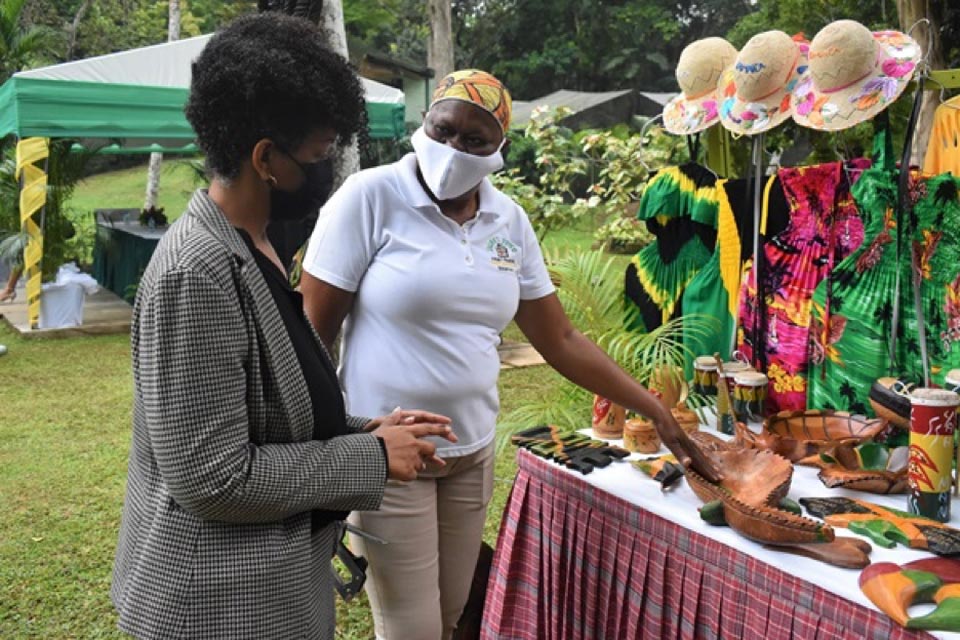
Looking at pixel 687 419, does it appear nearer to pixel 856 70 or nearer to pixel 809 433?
pixel 809 433

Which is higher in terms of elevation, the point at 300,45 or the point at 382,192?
the point at 300,45

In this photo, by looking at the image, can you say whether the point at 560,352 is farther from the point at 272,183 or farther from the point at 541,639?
the point at 272,183

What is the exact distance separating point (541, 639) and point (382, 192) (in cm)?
115

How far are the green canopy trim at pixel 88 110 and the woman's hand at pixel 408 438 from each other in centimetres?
597

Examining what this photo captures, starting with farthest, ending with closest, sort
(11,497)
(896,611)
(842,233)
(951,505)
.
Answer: (11,497)
(842,233)
(951,505)
(896,611)

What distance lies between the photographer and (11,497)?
4.14 meters

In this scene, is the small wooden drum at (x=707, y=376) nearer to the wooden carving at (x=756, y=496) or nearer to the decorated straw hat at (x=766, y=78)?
the wooden carving at (x=756, y=496)

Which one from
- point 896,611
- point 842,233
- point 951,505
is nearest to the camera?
point 896,611

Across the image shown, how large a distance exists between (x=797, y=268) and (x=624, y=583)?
1086 millimetres

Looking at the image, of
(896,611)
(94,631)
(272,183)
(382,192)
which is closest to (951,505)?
(896,611)

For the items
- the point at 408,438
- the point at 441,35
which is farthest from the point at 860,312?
the point at 441,35

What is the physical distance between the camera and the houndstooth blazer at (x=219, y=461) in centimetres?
105

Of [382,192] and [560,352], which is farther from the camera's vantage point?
[560,352]

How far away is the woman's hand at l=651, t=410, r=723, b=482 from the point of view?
6.03 ft
